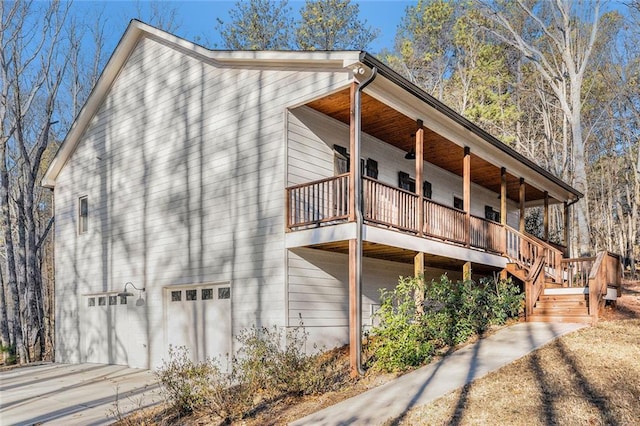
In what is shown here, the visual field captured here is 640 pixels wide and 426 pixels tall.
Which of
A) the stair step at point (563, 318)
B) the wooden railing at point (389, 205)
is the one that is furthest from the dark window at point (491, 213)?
the wooden railing at point (389, 205)

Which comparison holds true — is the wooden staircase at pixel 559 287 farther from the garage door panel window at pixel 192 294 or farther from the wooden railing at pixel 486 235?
the garage door panel window at pixel 192 294

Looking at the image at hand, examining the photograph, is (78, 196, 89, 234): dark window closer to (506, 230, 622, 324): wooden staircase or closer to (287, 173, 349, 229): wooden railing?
(287, 173, 349, 229): wooden railing

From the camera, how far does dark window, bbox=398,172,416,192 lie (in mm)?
14395

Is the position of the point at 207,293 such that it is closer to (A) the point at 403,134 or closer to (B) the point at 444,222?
(B) the point at 444,222

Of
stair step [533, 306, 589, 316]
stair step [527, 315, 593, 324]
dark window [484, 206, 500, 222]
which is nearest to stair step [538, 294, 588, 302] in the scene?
stair step [533, 306, 589, 316]

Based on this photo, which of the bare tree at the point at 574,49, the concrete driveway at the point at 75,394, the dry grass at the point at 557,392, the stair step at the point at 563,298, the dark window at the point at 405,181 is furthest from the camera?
the bare tree at the point at 574,49

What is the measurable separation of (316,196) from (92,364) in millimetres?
8551

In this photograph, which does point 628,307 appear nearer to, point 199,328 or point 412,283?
point 412,283

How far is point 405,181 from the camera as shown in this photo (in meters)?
14.6

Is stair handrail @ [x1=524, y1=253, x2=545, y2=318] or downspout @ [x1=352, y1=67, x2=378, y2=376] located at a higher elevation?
downspout @ [x1=352, y1=67, x2=378, y2=376]

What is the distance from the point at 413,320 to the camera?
1023 cm

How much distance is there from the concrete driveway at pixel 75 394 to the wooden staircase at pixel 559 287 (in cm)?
913

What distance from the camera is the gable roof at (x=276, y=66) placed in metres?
9.94

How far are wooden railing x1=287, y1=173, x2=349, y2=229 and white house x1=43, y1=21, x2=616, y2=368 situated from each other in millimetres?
46
